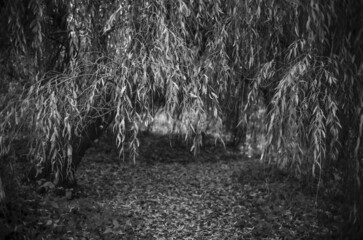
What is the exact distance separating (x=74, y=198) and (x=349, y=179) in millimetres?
4181

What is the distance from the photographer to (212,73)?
418cm

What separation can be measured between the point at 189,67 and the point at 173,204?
161 inches

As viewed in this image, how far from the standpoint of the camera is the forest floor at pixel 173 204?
522 cm

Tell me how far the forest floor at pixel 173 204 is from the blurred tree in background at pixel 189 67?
1.16 m

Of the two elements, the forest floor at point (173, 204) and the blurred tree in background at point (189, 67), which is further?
the forest floor at point (173, 204)

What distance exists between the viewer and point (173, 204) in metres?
7.52

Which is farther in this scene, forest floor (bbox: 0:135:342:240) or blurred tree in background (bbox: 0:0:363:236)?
forest floor (bbox: 0:135:342:240)

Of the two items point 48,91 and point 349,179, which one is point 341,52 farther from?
point 48,91

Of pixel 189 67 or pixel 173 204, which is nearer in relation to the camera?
pixel 189 67

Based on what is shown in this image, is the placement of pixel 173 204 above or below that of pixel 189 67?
below

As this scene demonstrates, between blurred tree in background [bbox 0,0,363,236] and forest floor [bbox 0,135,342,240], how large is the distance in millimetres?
1157

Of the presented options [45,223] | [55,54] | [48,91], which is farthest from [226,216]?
[48,91]

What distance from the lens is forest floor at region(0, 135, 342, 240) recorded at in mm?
5219

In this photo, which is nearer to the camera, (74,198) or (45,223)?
(45,223)
